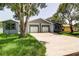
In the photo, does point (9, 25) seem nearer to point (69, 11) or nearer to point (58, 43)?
point (58, 43)

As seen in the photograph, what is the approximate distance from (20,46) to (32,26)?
446 millimetres

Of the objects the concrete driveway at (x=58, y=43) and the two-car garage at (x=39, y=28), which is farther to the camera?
the two-car garage at (x=39, y=28)

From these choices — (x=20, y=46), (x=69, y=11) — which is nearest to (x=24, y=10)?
(x=20, y=46)

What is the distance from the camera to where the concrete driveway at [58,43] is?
5.69 m

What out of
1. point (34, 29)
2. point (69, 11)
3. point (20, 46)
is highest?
point (69, 11)

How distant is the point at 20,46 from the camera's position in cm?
577

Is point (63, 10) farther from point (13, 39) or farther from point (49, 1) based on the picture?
point (13, 39)

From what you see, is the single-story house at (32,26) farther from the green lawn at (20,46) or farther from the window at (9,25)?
the green lawn at (20,46)

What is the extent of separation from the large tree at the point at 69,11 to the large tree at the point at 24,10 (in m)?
0.35

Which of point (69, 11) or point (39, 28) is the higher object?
point (69, 11)

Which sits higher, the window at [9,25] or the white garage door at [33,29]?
the window at [9,25]

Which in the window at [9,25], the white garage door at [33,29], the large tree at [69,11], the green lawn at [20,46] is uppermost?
the large tree at [69,11]

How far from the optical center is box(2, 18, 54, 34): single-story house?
5775 millimetres

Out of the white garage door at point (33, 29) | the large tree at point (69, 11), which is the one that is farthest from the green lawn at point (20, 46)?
the large tree at point (69, 11)
